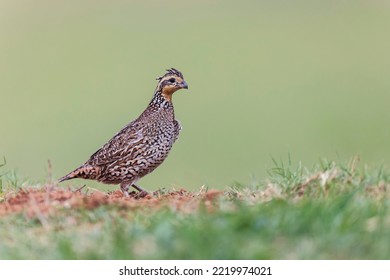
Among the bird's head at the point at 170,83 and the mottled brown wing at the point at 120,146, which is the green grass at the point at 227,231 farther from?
the bird's head at the point at 170,83

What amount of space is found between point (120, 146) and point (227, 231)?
5.50m

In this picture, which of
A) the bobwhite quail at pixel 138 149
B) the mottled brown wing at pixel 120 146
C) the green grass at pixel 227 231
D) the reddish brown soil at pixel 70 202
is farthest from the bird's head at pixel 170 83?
the green grass at pixel 227 231

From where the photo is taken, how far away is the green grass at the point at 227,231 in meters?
7.38

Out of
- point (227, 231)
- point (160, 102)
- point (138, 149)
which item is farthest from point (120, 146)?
point (227, 231)

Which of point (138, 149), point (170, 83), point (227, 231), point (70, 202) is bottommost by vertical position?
point (227, 231)

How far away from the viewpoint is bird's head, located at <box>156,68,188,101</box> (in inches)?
518

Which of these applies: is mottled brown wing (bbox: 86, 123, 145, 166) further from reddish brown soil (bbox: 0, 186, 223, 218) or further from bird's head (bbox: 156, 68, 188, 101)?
reddish brown soil (bbox: 0, 186, 223, 218)

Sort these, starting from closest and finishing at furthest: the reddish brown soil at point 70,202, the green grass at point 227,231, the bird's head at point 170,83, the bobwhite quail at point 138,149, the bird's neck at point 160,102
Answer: the green grass at point 227,231, the reddish brown soil at point 70,202, the bobwhite quail at point 138,149, the bird's head at point 170,83, the bird's neck at point 160,102

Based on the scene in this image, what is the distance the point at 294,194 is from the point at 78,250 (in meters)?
2.49

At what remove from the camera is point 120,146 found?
42.1 ft

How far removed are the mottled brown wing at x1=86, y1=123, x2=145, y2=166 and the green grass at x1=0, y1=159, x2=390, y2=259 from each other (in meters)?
3.61

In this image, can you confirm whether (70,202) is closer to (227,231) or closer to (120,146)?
(227,231)

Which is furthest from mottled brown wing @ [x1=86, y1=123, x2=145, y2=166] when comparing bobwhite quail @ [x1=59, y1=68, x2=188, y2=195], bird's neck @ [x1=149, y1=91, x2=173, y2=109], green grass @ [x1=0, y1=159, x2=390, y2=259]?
green grass @ [x1=0, y1=159, x2=390, y2=259]
